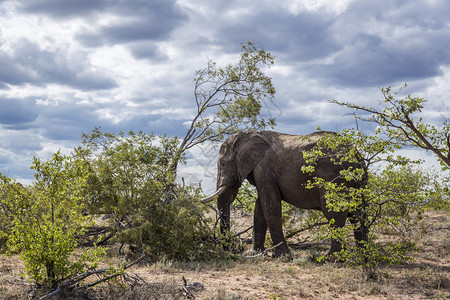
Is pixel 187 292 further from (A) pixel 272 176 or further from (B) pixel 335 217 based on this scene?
(A) pixel 272 176

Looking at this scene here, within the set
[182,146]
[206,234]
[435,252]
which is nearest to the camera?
[206,234]

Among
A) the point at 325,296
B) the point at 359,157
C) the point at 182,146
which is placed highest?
the point at 182,146

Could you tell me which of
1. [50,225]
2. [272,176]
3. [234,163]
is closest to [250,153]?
[234,163]

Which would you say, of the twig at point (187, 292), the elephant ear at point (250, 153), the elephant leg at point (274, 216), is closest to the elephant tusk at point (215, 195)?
the elephant ear at point (250, 153)

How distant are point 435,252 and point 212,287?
789 centimetres

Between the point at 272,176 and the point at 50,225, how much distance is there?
6151mm

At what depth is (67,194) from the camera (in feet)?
26.7

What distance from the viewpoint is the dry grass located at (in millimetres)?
7906

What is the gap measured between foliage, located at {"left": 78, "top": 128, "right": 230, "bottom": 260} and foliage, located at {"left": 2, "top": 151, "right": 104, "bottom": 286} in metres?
2.58

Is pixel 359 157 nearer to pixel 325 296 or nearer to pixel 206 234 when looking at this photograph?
pixel 325 296

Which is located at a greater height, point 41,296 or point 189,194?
point 189,194

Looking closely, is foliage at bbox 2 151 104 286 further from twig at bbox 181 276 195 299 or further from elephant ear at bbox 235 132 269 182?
elephant ear at bbox 235 132 269 182

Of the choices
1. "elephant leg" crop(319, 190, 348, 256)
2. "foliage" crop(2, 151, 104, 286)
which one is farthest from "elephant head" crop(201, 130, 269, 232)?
"foliage" crop(2, 151, 104, 286)

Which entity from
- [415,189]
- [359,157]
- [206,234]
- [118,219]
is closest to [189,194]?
[206,234]
